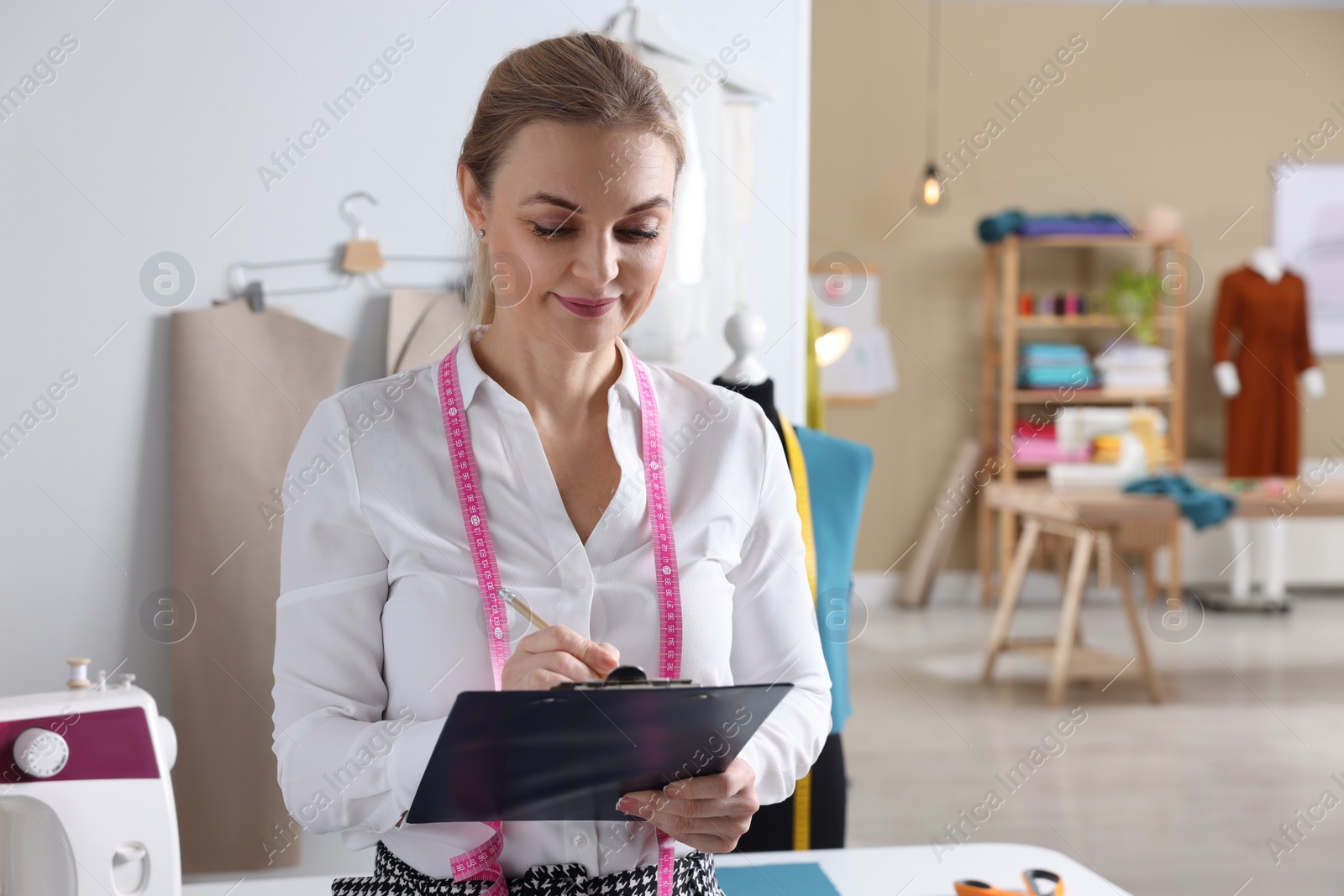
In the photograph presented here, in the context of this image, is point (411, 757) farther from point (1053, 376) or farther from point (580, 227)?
point (1053, 376)

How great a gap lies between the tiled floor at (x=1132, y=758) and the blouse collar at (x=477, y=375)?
234cm

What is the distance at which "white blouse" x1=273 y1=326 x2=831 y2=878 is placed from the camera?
1008 mm

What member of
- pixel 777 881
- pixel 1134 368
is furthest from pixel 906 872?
pixel 1134 368

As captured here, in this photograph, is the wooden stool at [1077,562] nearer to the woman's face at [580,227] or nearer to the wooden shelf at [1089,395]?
the wooden shelf at [1089,395]

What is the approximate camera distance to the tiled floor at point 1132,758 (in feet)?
10.3

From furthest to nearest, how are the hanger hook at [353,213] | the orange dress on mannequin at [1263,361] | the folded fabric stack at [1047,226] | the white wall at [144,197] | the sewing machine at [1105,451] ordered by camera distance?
the orange dress on mannequin at [1263,361]
the folded fabric stack at [1047,226]
the sewing machine at [1105,451]
the hanger hook at [353,213]
the white wall at [144,197]

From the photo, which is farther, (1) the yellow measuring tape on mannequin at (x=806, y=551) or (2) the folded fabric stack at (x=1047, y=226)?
(2) the folded fabric stack at (x=1047, y=226)

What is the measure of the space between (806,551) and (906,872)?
0.50m

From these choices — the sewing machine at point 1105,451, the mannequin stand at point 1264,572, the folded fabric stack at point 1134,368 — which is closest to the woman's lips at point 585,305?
the sewing machine at point 1105,451

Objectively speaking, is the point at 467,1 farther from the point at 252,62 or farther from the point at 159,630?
the point at 159,630

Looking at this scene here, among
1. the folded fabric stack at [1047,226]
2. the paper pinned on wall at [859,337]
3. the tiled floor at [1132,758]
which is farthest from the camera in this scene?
the paper pinned on wall at [859,337]

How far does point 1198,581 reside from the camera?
6930 mm

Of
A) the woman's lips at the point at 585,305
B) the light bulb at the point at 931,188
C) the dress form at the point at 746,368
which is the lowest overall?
the dress form at the point at 746,368

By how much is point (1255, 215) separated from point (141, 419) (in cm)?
662
